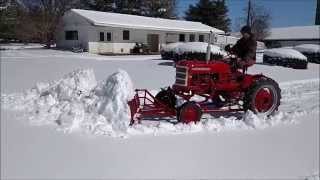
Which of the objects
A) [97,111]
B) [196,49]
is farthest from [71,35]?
[97,111]

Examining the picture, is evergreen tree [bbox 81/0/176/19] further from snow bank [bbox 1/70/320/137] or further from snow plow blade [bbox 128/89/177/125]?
snow plow blade [bbox 128/89/177/125]

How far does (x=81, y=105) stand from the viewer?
6.26 m

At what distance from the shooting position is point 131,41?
3031 cm

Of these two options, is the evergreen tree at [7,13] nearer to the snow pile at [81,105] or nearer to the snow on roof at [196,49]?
the snow on roof at [196,49]

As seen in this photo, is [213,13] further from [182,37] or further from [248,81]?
[248,81]

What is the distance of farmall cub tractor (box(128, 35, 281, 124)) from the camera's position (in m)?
6.41

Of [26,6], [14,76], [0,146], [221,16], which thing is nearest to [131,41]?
[26,6]

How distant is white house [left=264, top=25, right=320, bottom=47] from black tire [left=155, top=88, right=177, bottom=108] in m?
28.5

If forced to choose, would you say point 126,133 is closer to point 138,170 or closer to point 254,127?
point 138,170

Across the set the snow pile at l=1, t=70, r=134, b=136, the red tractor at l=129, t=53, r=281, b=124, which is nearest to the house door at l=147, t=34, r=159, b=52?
the red tractor at l=129, t=53, r=281, b=124

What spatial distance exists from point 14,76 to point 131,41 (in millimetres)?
20579

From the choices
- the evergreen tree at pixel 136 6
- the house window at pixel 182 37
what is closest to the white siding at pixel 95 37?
the house window at pixel 182 37

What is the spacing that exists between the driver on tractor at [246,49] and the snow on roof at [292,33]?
27.9m

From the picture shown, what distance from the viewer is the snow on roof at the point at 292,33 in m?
34.7
